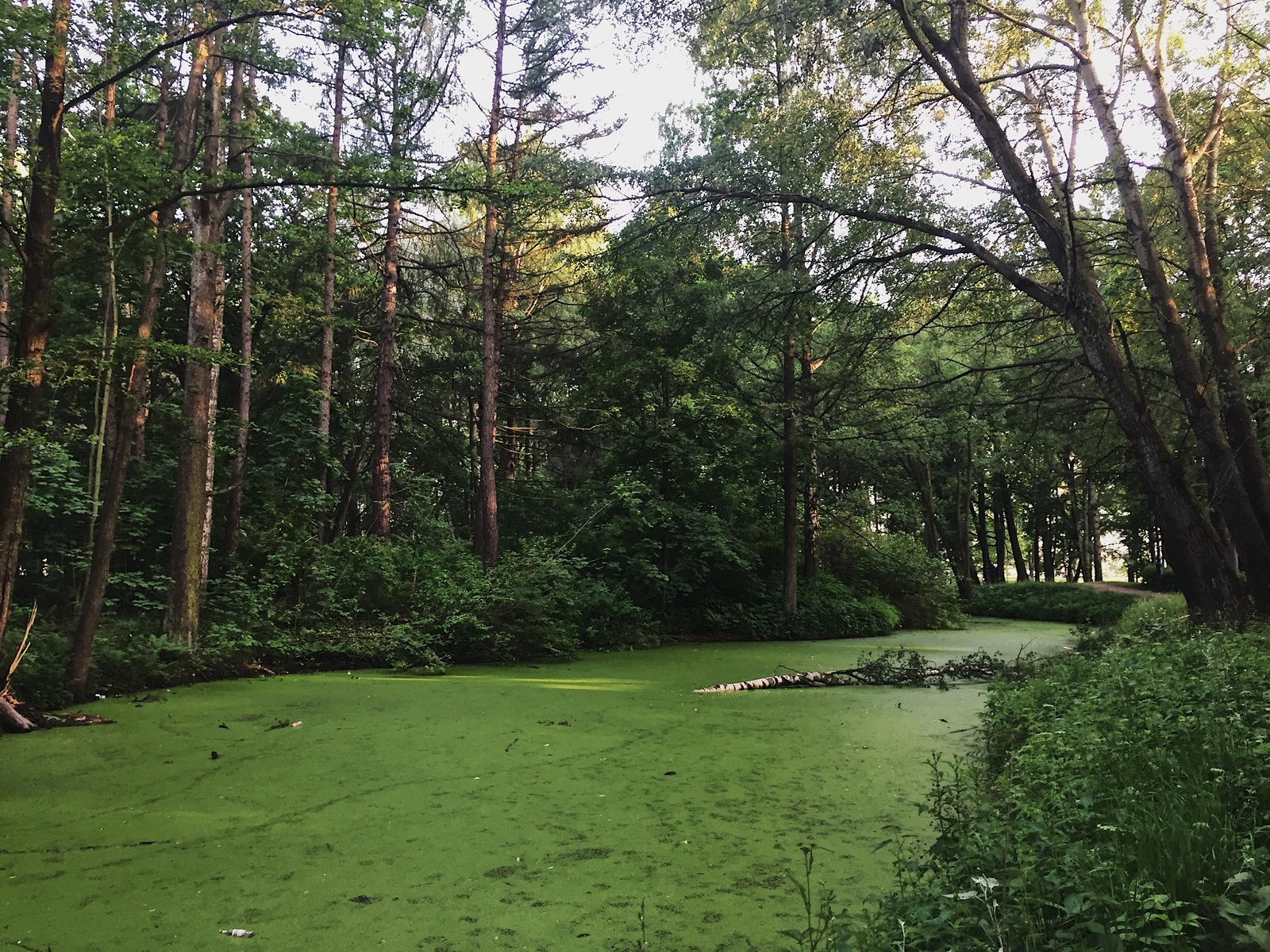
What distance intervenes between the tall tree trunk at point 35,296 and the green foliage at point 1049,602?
1513 cm

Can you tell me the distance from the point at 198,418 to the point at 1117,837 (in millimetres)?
6667

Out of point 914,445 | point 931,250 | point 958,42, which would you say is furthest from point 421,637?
point 914,445

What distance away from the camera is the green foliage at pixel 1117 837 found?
1.43 m

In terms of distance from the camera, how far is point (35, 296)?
12.5ft

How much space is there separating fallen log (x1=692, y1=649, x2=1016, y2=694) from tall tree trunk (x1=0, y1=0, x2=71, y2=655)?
182 inches

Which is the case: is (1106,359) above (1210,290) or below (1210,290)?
below

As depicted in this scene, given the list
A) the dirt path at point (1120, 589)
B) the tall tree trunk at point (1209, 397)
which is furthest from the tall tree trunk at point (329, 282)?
the dirt path at point (1120, 589)

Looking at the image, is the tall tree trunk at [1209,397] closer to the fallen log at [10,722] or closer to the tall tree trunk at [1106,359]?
the tall tree trunk at [1106,359]

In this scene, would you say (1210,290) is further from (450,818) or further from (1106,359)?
(450,818)

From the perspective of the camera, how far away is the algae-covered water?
2096mm

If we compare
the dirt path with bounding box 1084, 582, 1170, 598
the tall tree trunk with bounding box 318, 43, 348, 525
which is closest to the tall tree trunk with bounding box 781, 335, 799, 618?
the tall tree trunk with bounding box 318, 43, 348, 525

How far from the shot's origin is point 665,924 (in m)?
2.08

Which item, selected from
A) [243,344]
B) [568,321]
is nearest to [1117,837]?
[243,344]

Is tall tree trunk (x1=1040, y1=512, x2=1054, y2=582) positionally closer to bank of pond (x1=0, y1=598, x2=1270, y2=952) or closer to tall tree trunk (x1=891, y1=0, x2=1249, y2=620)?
tall tree trunk (x1=891, y1=0, x2=1249, y2=620)
